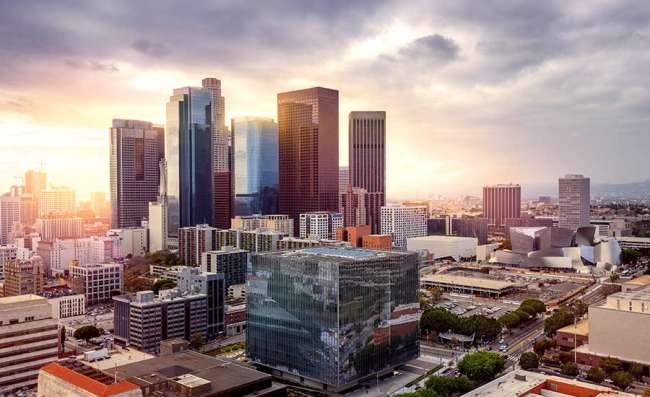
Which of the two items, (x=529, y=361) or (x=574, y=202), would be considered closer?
(x=529, y=361)

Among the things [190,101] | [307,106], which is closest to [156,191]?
[190,101]

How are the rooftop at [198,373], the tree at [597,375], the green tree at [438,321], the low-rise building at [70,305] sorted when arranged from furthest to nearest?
1. the low-rise building at [70,305]
2. the green tree at [438,321]
3. the tree at [597,375]
4. the rooftop at [198,373]

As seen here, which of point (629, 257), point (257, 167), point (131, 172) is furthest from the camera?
point (257, 167)

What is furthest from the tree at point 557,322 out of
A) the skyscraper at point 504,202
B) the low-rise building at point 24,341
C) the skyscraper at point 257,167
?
the skyscraper at point 504,202

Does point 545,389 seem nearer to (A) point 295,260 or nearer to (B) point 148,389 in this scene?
(A) point 295,260

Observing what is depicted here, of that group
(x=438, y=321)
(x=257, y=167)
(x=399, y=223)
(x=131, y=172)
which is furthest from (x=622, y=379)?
(x=131, y=172)

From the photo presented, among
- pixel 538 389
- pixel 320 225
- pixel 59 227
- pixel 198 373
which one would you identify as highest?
pixel 320 225

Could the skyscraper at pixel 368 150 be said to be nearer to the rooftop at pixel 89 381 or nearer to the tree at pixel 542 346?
the tree at pixel 542 346

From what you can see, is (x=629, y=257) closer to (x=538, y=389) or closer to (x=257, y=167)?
(x=538, y=389)
